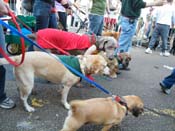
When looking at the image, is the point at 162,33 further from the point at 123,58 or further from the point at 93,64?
the point at 93,64

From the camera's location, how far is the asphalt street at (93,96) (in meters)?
3.14

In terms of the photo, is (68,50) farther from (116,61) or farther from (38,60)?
(38,60)

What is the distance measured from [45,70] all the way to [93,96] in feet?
3.58

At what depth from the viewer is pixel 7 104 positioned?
3.37m

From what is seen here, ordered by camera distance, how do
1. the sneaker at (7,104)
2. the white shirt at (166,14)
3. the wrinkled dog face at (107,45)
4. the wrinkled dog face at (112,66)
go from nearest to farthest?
1. the sneaker at (7,104)
2. the wrinkled dog face at (107,45)
3. the wrinkled dog face at (112,66)
4. the white shirt at (166,14)

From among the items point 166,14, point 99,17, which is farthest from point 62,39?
point 166,14

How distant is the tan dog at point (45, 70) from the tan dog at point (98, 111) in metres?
0.68

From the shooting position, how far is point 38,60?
129 inches

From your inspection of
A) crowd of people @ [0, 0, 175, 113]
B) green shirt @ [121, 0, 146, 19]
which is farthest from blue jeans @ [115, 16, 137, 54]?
green shirt @ [121, 0, 146, 19]

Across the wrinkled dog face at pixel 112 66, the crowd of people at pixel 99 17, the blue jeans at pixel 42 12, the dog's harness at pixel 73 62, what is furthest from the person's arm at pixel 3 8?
the wrinkled dog face at pixel 112 66

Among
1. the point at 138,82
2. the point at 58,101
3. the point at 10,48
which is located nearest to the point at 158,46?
the point at 138,82

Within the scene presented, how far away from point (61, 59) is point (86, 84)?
4.23ft

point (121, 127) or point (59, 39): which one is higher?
point (59, 39)

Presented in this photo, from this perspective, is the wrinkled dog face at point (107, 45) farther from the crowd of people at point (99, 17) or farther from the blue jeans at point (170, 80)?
the blue jeans at point (170, 80)
